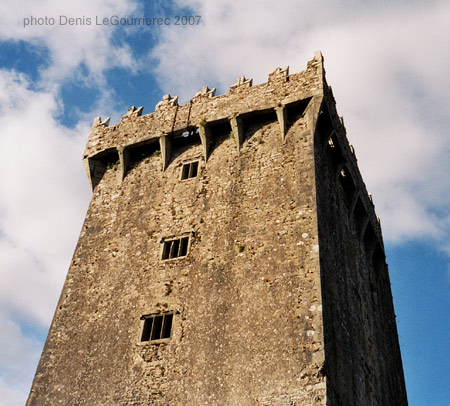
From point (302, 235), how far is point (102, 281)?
6.91 m

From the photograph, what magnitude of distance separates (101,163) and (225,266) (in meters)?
8.25

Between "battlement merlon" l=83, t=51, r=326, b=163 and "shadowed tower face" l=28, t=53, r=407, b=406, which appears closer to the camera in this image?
"shadowed tower face" l=28, t=53, r=407, b=406

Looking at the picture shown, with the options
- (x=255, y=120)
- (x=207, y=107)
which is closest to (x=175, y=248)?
(x=255, y=120)

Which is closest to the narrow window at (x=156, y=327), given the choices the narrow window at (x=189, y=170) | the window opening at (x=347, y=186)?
the narrow window at (x=189, y=170)

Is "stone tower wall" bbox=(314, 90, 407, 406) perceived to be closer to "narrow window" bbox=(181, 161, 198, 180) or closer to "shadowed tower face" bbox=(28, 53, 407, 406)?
"shadowed tower face" bbox=(28, 53, 407, 406)

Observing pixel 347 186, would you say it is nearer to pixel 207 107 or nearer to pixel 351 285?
pixel 351 285

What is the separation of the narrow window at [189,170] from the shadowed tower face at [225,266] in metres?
0.04

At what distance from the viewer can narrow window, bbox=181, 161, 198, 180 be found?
18.4m

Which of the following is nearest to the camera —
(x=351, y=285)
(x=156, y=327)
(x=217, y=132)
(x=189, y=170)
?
(x=156, y=327)

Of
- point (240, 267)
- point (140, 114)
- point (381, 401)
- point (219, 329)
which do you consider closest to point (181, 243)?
point (240, 267)

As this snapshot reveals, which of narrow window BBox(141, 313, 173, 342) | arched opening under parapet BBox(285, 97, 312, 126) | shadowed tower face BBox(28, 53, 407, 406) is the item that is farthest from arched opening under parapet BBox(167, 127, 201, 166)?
narrow window BBox(141, 313, 173, 342)

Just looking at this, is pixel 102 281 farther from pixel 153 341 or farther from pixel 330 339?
pixel 330 339

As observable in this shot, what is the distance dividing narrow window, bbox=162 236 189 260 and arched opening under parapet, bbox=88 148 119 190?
5183 mm

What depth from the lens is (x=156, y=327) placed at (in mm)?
14945
